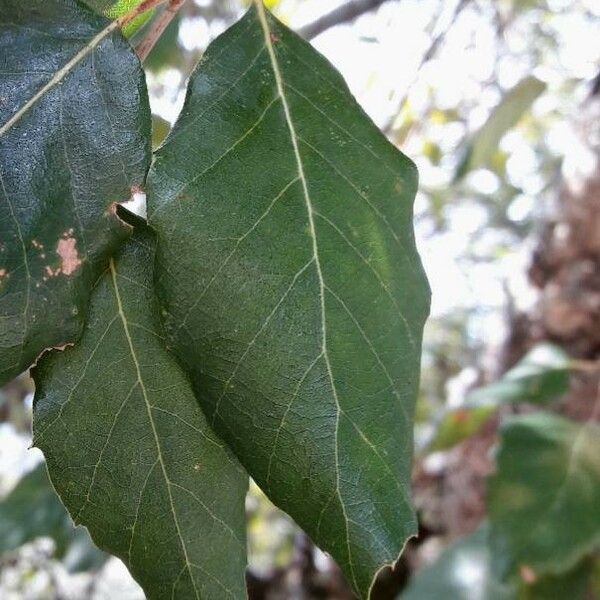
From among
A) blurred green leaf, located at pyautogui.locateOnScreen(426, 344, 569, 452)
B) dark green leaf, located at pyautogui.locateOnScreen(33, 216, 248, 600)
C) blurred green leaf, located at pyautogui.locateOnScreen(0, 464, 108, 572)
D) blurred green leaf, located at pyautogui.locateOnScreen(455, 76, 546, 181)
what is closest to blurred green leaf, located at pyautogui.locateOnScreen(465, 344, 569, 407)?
blurred green leaf, located at pyautogui.locateOnScreen(426, 344, 569, 452)

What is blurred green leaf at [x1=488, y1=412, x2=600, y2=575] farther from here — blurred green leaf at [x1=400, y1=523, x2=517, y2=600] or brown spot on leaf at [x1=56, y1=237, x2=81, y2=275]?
brown spot on leaf at [x1=56, y1=237, x2=81, y2=275]

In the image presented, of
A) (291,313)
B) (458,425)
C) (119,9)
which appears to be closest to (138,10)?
A: (119,9)

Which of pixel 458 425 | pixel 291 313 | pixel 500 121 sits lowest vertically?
pixel 458 425

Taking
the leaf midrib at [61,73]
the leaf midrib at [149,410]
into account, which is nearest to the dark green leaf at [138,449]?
the leaf midrib at [149,410]

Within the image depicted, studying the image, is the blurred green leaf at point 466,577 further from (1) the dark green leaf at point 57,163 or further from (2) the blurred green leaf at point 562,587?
(1) the dark green leaf at point 57,163

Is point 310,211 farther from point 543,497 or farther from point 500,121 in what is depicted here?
point 500,121

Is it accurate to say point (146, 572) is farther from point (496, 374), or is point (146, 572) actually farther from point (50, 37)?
point (496, 374)
